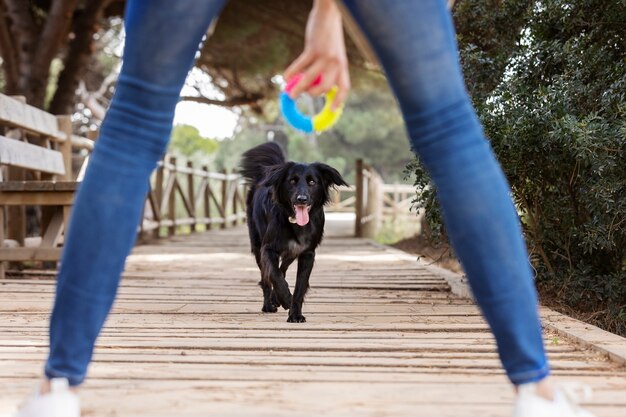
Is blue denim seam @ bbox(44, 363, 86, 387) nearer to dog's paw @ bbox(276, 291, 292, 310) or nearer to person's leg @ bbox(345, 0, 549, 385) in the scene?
person's leg @ bbox(345, 0, 549, 385)

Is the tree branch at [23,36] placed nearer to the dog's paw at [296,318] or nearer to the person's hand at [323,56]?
the dog's paw at [296,318]

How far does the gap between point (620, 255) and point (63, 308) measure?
373 cm

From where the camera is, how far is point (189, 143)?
89.4 ft

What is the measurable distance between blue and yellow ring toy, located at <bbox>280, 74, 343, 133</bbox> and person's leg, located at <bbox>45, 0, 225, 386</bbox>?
9.0 inches

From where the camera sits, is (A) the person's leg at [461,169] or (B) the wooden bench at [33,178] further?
(B) the wooden bench at [33,178]

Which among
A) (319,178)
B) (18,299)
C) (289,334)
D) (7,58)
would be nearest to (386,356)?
(289,334)

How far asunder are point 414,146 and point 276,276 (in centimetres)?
269

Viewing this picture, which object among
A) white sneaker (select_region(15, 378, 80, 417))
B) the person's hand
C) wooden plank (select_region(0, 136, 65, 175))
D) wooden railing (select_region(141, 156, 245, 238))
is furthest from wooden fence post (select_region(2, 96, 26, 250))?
the person's hand

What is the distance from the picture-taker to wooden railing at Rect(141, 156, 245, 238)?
11.6 m

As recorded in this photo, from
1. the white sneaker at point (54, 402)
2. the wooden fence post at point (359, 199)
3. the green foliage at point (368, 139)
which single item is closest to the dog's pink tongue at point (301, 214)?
the white sneaker at point (54, 402)

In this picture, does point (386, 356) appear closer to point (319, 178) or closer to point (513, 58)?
point (319, 178)

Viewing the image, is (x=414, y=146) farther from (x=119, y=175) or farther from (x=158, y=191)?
(x=158, y=191)

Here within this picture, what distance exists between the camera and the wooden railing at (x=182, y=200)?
11.6 metres

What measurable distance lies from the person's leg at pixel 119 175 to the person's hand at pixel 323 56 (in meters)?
0.18
